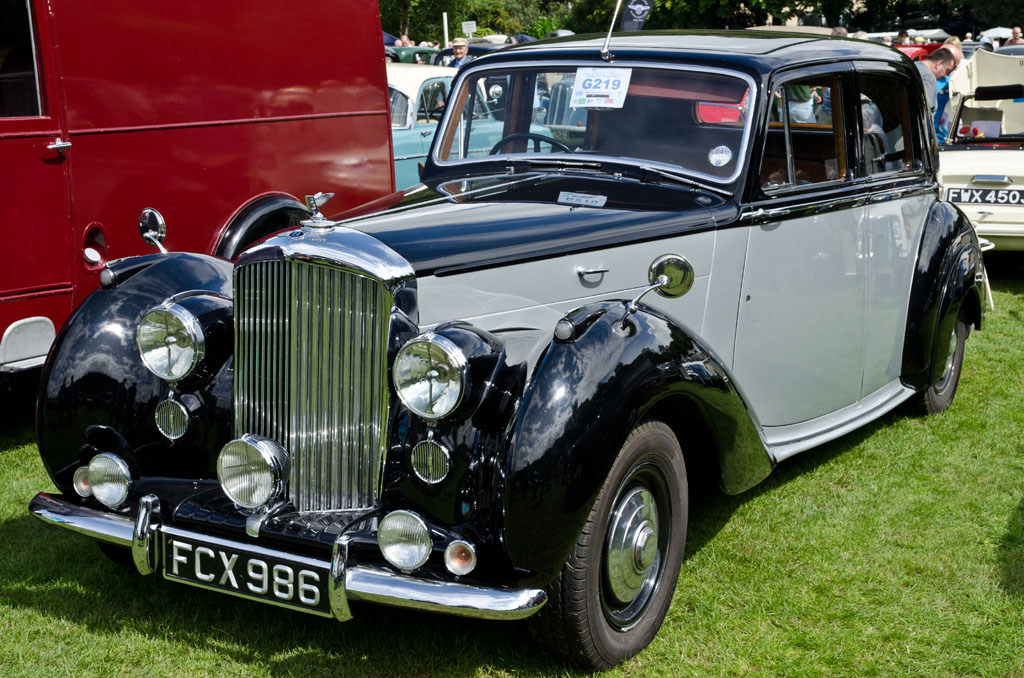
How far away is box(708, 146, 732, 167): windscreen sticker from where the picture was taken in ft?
12.2

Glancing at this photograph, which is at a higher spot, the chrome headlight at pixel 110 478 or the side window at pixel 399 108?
the side window at pixel 399 108

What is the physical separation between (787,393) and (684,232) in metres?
0.89

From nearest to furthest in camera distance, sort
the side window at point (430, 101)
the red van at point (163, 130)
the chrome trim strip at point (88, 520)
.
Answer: the chrome trim strip at point (88, 520)
the red van at point (163, 130)
the side window at point (430, 101)

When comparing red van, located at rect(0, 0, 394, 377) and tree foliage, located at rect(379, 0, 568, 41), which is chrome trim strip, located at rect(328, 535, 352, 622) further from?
tree foliage, located at rect(379, 0, 568, 41)

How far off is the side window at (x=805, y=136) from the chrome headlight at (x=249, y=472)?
207 centimetres

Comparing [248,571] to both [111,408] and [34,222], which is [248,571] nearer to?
[111,408]

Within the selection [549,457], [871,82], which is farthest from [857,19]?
[549,457]

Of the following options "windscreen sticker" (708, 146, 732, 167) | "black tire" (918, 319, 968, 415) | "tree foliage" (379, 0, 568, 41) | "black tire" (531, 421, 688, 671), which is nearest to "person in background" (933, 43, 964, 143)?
"black tire" (918, 319, 968, 415)

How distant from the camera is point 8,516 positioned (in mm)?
3998

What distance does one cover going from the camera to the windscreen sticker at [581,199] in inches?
138

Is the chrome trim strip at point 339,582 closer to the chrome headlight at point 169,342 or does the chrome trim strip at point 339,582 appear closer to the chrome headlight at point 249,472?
the chrome headlight at point 249,472

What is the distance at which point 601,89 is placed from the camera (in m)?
3.92

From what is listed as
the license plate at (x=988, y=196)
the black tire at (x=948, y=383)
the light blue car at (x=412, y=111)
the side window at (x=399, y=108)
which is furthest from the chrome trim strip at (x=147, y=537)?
the license plate at (x=988, y=196)

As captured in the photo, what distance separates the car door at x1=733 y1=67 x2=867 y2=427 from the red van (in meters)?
2.23
